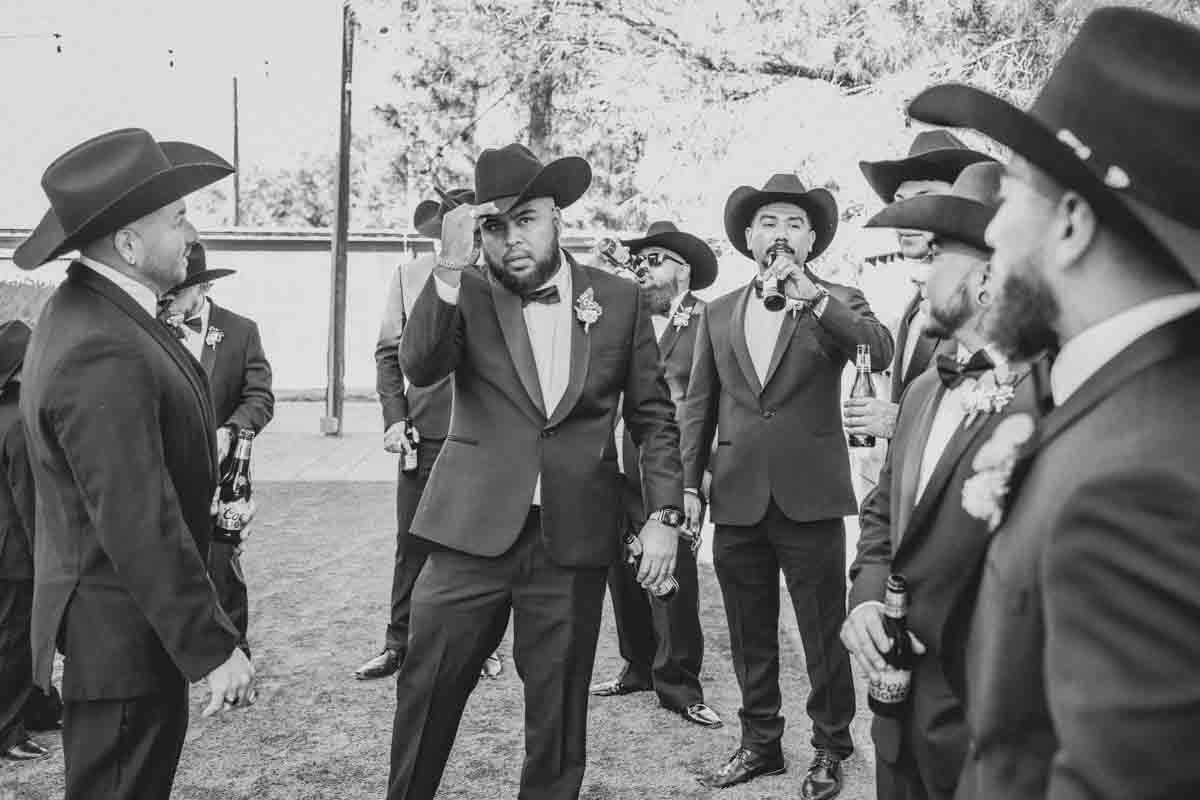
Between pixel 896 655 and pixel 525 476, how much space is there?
1553 mm

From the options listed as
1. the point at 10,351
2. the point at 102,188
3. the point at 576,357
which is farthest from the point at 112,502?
the point at 10,351

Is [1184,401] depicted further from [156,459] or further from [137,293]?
[137,293]

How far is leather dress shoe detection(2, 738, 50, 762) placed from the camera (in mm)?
4645

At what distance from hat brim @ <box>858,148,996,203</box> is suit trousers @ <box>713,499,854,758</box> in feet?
4.70

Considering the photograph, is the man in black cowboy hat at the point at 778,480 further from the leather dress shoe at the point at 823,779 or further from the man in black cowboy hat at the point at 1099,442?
the man in black cowboy hat at the point at 1099,442

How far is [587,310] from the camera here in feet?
12.8

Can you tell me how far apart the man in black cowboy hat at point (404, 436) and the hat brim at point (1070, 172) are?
178 inches

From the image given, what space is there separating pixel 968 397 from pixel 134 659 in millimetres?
2175

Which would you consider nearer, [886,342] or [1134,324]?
[1134,324]

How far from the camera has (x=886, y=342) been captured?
4.60 m

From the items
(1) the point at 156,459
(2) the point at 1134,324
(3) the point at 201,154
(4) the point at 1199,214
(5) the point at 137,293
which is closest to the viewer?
(4) the point at 1199,214

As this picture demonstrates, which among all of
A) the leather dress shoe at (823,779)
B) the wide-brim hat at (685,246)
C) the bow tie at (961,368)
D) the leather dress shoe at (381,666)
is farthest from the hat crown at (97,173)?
the wide-brim hat at (685,246)

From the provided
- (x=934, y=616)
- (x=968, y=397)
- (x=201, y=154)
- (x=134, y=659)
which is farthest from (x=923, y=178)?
(x=134, y=659)

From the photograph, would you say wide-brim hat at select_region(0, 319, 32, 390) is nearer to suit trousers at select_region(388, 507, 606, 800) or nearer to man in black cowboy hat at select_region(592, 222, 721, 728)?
suit trousers at select_region(388, 507, 606, 800)
